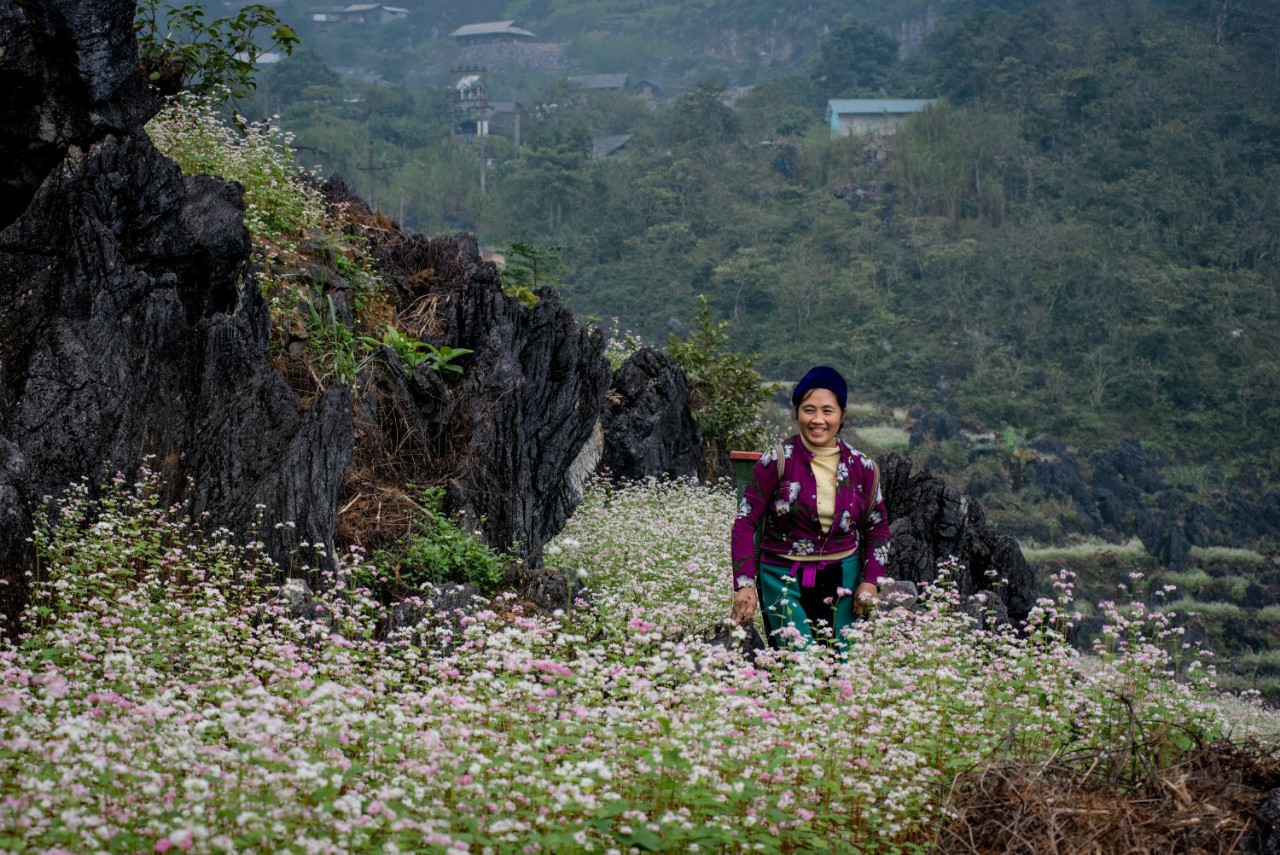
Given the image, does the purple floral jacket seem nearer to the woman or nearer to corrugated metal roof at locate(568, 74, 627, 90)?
the woman

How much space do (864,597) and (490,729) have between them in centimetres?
220

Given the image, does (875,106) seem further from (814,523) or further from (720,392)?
(814,523)

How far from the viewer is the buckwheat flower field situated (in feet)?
10.8

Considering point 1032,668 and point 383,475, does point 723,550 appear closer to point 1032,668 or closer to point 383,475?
point 383,475

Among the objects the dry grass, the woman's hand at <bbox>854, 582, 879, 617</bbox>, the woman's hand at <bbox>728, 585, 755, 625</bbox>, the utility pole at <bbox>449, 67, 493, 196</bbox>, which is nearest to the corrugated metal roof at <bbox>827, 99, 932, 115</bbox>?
the utility pole at <bbox>449, 67, 493, 196</bbox>

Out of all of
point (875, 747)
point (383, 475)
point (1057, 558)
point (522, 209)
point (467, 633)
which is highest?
point (467, 633)

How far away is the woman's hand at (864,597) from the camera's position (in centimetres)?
576

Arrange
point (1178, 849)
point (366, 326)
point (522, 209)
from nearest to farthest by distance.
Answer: point (1178, 849) → point (366, 326) → point (522, 209)

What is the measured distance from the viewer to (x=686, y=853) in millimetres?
3795

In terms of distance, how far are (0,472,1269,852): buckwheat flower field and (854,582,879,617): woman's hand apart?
0.15 m

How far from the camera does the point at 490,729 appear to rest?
4090mm

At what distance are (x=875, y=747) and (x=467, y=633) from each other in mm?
1398

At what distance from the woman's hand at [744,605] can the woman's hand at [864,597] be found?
0.48 m

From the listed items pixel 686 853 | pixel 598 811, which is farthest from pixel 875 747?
pixel 598 811
